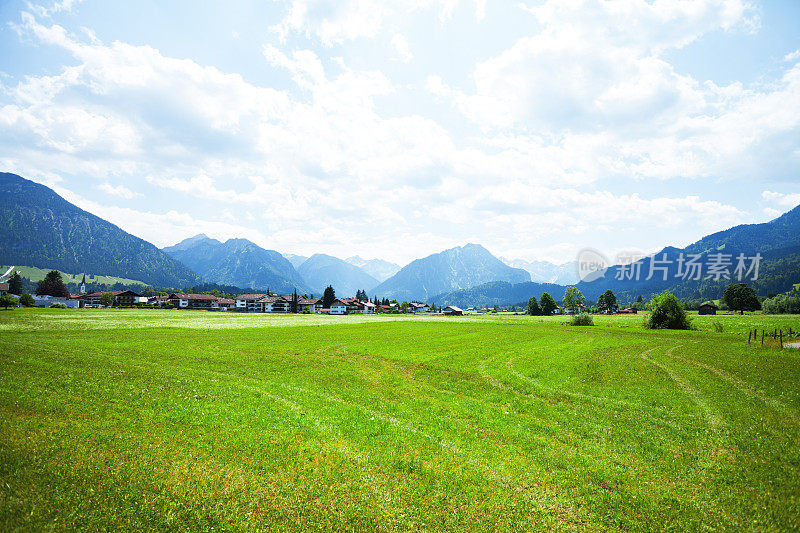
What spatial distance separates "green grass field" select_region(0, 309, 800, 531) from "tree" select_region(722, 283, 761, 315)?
153 meters

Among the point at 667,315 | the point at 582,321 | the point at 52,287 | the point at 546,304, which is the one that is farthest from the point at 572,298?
the point at 52,287

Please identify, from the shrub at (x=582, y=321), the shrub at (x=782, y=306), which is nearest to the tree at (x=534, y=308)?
the shrub at (x=782, y=306)

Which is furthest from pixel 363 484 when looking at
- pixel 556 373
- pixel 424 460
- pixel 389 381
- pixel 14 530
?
pixel 556 373

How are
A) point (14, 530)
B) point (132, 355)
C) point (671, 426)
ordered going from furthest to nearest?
1. point (132, 355)
2. point (671, 426)
3. point (14, 530)

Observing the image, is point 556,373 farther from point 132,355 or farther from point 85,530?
point 132,355

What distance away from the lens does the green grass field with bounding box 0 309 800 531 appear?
9844 millimetres

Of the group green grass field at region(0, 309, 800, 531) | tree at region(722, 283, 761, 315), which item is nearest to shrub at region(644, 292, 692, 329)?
green grass field at region(0, 309, 800, 531)

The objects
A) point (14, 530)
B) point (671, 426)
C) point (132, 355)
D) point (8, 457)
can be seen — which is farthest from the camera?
point (132, 355)

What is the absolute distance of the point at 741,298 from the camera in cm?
13550

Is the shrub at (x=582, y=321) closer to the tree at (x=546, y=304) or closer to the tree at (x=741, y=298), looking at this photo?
the tree at (x=546, y=304)

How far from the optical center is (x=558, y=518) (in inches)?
401

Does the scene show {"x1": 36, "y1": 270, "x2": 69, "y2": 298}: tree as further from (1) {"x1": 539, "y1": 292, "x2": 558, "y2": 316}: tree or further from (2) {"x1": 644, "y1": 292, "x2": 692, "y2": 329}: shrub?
(1) {"x1": 539, "y1": 292, "x2": 558, "y2": 316}: tree

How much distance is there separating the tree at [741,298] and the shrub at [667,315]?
308 ft

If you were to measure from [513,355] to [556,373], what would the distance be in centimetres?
960
